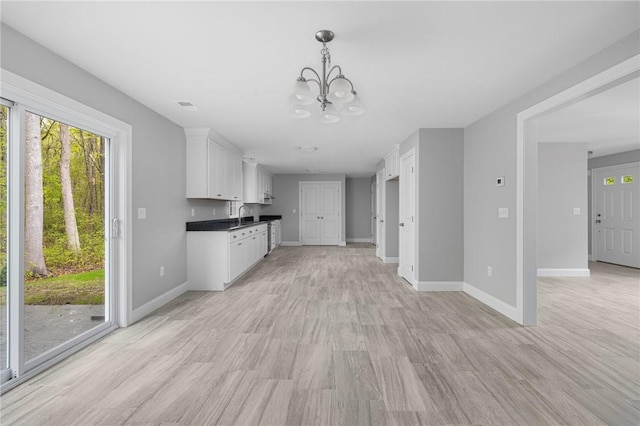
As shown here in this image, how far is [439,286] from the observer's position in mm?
4289

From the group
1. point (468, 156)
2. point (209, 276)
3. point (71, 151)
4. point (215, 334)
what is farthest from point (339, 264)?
point (71, 151)

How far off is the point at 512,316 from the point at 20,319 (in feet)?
14.3

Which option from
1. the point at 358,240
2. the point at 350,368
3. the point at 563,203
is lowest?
the point at 350,368

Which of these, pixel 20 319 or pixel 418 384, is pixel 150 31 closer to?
pixel 20 319

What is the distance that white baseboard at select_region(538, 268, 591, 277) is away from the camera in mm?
5234

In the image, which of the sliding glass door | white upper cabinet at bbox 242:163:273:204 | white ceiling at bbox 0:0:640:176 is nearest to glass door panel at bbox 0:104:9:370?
the sliding glass door

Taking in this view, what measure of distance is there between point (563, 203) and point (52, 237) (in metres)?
7.38

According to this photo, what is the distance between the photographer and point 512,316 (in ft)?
10.3

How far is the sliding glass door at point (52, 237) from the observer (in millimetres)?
1966

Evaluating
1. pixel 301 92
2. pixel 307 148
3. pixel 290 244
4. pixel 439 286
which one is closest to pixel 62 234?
pixel 301 92

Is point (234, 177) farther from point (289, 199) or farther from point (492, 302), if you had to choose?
point (492, 302)

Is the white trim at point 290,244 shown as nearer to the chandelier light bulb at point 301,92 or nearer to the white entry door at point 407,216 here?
the white entry door at point 407,216

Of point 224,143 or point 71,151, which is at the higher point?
point 224,143

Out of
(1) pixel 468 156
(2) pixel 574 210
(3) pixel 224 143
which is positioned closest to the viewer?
(1) pixel 468 156
